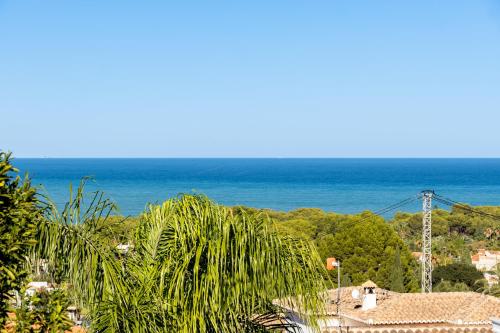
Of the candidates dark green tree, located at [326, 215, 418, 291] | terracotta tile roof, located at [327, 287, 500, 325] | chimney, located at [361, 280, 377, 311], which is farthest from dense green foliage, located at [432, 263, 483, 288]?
chimney, located at [361, 280, 377, 311]

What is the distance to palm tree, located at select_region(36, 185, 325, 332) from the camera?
6220mm

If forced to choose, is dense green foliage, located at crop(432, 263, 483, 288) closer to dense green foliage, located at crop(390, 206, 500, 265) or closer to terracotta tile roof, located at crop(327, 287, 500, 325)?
dense green foliage, located at crop(390, 206, 500, 265)

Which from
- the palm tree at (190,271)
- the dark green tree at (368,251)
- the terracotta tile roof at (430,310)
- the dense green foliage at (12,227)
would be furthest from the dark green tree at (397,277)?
the dense green foliage at (12,227)

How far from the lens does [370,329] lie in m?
18.6

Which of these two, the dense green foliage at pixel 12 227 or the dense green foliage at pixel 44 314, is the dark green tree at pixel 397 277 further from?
the dense green foliage at pixel 12 227

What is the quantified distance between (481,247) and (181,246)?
6190cm

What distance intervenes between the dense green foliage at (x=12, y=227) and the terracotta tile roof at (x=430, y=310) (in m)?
14.8

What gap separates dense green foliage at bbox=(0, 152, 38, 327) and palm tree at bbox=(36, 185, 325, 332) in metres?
1.00

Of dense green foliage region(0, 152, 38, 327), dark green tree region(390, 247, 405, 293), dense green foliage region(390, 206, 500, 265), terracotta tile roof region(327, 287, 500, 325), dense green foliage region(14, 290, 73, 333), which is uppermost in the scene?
dense green foliage region(0, 152, 38, 327)

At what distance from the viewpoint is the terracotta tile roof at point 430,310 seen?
19.7 meters

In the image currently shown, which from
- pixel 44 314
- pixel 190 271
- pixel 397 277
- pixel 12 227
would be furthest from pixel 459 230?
pixel 12 227

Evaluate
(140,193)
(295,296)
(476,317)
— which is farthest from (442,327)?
(140,193)

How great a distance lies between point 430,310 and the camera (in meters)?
20.8

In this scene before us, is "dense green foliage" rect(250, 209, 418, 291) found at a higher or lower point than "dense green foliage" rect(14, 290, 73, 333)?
lower
